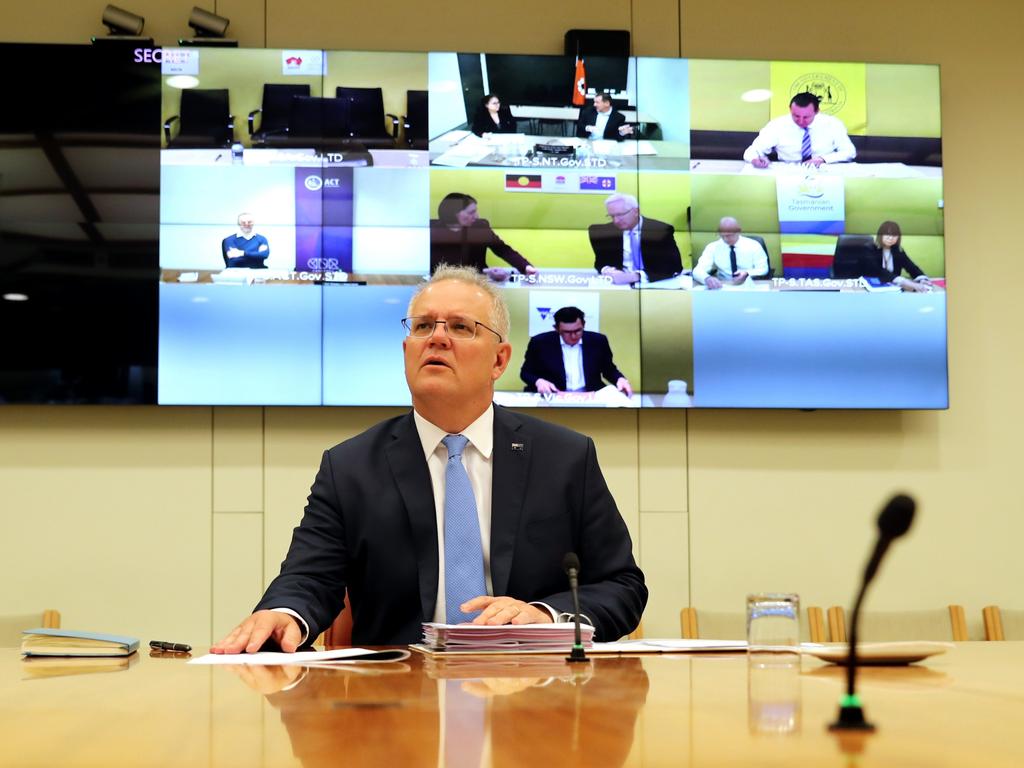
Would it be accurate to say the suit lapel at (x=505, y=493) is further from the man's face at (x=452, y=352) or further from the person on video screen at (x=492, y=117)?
the person on video screen at (x=492, y=117)

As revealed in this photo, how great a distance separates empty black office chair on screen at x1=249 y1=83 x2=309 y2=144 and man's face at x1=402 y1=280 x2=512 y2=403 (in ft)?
6.54

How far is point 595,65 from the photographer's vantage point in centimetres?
490

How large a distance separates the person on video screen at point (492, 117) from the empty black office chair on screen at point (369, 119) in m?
0.34

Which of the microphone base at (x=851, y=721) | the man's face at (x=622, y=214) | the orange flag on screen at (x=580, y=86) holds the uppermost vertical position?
the orange flag on screen at (x=580, y=86)

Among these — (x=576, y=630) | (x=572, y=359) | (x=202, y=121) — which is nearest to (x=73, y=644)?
(x=576, y=630)

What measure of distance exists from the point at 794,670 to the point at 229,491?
→ 11.0 ft

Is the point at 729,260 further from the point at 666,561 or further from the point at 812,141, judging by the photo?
the point at 666,561

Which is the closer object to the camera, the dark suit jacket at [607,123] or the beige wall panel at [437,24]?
the dark suit jacket at [607,123]

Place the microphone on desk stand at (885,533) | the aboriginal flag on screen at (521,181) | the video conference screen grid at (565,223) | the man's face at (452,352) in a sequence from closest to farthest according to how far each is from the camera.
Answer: the microphone on desk stand at (885,533) < the man's face at (452,352) < the video conference screen grid at (565,223) < the aboriginal flag on screen at (521,181)

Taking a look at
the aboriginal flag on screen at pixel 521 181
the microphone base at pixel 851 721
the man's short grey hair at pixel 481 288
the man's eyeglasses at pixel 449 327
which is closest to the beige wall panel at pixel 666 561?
the aboriginal flag on screen at pixel 521 181

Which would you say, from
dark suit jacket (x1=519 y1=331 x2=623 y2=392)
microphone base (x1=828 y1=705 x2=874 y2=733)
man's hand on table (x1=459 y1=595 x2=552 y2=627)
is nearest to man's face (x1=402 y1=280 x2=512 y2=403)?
man's hand on table (x1=459 y1=595 x2=552 y2=627)

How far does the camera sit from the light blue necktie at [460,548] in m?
2.73

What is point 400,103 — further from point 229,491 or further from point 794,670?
point 794,670

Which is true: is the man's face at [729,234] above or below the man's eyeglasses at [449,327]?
above
